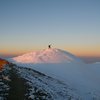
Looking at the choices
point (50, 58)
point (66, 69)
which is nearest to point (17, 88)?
point (66, 69)

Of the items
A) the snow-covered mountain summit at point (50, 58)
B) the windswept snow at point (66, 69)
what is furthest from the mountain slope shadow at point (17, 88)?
the snow-covered mountain summit at point (50, 58)

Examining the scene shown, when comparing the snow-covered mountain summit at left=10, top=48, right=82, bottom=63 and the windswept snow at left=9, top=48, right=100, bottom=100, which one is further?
the snow-covered mountain summit at left=10, top=48, right=82, bottom=63

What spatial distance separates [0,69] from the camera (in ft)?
118

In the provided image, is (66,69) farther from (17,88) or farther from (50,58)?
(17,88)

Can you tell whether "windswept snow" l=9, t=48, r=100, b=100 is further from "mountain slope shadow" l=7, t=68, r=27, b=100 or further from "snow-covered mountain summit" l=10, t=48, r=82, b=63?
"mountain slope shadow" l=7, t=68, r=27, b=100

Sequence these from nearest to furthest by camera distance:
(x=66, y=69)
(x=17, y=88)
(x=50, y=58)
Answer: (x=17, y=88) → (x=66, y=69) → (x=50, y=58)

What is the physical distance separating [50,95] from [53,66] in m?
29.4

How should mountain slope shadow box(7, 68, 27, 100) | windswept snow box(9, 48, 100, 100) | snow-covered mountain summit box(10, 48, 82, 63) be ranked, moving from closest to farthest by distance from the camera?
mountain slope shadow box(7, 68, 27, 100) < windswept snow box(9, 48, 100, 100) < snow-covered mountain summit box(10, 48, 82, 63)

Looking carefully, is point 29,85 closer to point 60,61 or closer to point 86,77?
point 86,77

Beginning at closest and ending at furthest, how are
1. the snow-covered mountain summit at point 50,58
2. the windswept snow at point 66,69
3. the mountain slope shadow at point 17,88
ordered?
the mountain slope shadow at point 17,88 → the windswept snow at point 66,69 → the snow-covered mountain summit at point 50,58

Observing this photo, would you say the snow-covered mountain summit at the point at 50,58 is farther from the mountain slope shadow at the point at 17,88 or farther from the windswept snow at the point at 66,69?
the mountain slope shadow at the point at 17,88

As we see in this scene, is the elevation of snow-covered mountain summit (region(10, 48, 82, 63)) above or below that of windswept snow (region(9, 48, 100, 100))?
above

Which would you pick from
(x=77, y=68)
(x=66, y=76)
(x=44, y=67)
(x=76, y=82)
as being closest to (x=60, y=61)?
(x=77, y=68)

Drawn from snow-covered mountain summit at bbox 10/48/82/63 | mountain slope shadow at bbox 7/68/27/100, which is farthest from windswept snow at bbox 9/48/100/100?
mountain slope shadow at bbox 7/68/27/100
